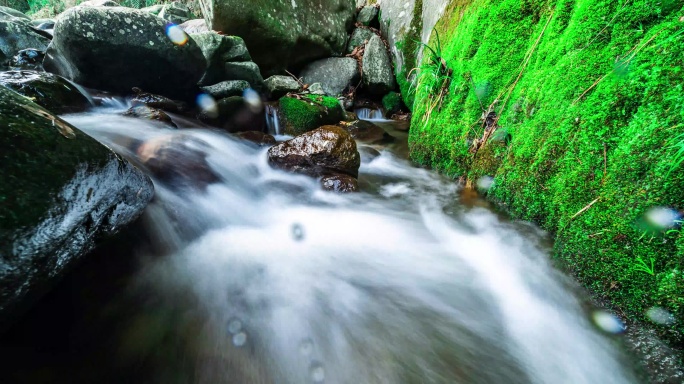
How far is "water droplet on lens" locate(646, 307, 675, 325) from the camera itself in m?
1.38

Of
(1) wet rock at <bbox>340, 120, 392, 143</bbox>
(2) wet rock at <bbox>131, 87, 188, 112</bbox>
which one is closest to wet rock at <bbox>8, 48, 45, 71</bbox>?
(2) wet rock at <bbox>131, 87, 188, 112</bbox>

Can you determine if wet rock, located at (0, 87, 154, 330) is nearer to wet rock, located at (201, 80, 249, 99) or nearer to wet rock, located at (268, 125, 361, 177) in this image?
wet rock, located at (268, 125, 361, 177)

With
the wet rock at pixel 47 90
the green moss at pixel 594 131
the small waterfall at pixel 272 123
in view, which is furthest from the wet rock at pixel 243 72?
the green moss at pixel 594 131

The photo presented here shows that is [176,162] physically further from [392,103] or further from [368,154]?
[392,103]

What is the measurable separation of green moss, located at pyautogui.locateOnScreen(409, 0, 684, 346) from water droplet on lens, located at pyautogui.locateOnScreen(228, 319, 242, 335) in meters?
2.16

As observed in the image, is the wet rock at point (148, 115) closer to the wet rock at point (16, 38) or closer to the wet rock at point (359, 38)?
the wet rock at point (16, 38)

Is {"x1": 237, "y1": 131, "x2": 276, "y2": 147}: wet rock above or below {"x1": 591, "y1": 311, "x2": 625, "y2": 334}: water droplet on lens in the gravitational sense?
below

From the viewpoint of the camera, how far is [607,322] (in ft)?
5.31

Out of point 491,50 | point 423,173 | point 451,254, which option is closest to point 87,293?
point 451,254

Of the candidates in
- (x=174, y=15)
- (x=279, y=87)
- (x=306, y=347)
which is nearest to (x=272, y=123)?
(x=279, y=87)

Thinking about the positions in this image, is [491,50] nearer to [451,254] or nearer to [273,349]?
[451,254]

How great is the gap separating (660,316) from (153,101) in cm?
695

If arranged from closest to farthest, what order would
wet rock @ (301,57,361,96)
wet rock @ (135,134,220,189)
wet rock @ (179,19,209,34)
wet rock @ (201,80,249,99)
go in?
wet rock @ (135,134,220,189) < wet rock @ (201,80,249,99) < wet rock @ (301,57,361,96) < wet rock @ (179,19,209,34)

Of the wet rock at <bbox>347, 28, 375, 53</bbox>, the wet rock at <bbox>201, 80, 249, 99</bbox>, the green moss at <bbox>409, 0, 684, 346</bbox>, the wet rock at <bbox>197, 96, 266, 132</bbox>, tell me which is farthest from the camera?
the wet rock at <bbox>347, 28, 375, 53</bbox>
